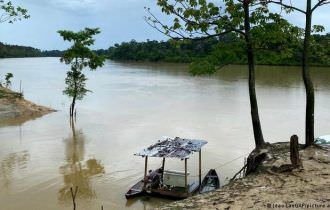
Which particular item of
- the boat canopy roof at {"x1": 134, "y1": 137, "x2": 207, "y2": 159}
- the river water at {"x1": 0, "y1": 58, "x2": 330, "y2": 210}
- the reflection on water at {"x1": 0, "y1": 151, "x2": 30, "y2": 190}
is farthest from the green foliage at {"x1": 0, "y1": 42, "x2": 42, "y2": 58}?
the boat canopy roof at {"x1": 134, "y1": 137, "x2": 207, "y2": 159}

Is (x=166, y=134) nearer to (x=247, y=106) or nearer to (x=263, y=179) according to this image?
(x=247, y=106)

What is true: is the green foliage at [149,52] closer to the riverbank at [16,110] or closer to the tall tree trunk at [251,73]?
the riverbank at [16,110]

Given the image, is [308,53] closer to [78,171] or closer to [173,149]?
Result: [173,149]

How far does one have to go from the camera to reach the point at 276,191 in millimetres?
8609

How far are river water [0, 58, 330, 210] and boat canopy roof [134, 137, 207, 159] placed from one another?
1481 mm

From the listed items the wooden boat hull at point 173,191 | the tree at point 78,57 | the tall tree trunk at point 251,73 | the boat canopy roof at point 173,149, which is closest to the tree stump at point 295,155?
the tall tree trunk at point 251,73

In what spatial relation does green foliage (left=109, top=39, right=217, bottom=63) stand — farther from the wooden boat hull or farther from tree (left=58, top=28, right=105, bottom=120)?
the wooden boat hull

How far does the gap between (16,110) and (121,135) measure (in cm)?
1005

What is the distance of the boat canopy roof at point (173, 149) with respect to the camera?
14.0 metres

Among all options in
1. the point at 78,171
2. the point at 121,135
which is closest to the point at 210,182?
the point at 78,171

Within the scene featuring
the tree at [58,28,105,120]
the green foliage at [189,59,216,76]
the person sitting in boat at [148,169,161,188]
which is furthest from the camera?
the tree at [58,28,105,120]

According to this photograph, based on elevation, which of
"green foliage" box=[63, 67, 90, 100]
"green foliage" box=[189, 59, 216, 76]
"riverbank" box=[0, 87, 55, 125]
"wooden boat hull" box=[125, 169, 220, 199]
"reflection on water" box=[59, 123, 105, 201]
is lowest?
"reflection on water" box=[59, 123, 105, 201]

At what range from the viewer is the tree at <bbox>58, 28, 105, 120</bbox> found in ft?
96.5

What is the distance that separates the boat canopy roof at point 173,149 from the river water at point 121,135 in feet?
4.86
